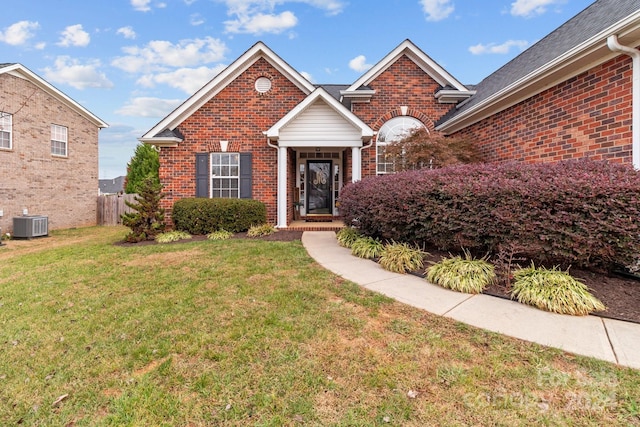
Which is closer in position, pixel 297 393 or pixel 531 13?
pixel 297 393

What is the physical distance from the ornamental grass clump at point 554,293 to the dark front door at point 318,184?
876 centimetres

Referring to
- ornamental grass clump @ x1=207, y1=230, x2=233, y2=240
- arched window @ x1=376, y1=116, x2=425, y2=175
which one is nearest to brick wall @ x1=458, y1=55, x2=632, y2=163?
arched window @ x1=376, y1=116, x2=425, y2=175

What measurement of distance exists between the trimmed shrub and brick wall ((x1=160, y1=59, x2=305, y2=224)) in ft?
3.79

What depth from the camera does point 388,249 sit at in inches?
221

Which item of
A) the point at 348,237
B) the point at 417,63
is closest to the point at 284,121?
the point at 348,237

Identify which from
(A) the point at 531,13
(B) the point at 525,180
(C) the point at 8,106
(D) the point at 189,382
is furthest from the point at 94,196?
(A) the point at 531,13

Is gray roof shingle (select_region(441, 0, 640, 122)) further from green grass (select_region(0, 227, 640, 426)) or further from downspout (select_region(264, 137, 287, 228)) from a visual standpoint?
downspout (select_region(264, 137, 287, 228))

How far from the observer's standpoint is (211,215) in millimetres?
9141

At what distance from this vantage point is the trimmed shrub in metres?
9.13

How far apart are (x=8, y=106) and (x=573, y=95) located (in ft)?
59.0

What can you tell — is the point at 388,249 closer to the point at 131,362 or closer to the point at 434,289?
the point at 434,289

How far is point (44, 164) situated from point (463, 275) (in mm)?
16631

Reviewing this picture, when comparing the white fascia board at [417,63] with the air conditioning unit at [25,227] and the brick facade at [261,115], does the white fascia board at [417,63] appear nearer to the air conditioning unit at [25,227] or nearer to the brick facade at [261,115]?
the brick facade at [261,115]

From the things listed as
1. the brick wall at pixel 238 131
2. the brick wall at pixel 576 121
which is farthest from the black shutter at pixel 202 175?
the brick wall at pixel 576 121
